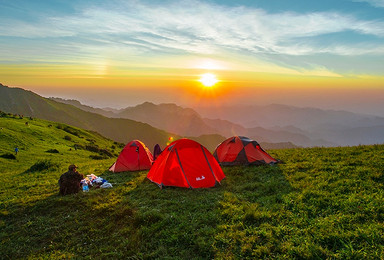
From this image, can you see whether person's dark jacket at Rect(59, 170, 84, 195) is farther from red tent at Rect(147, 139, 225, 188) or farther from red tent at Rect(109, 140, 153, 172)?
red tent at Rect(109, 140, 153, 172)

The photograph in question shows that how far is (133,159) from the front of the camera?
18406 mm

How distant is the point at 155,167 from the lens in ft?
48.2

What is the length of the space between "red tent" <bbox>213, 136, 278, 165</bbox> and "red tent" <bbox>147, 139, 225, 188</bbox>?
3467 millimetres

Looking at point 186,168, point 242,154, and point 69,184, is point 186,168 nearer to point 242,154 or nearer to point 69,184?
point 242,154

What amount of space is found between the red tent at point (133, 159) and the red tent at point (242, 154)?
20.5ft

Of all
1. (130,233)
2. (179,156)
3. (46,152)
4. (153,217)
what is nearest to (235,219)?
(153,217)

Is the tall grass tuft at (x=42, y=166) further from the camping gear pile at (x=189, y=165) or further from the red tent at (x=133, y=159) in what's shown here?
the camping gear pile at (x=189, y=165)

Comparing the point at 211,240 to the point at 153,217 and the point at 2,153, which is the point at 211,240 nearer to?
the point at 153,217

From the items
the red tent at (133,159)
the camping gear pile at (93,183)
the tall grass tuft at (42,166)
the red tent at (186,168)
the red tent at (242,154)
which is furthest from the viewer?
the tall grass tuft at (42,166)

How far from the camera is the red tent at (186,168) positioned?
1305 cm

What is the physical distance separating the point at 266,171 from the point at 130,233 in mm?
10002

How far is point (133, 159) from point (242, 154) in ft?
29.5

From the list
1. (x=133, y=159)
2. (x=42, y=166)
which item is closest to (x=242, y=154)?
(x=133, y=159)

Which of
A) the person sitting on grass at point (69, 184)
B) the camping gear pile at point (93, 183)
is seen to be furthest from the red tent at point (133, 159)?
the person sitting on grass at point (69, 184)
